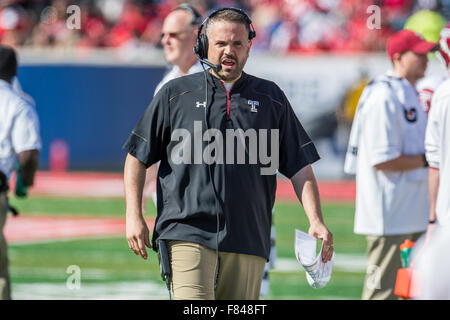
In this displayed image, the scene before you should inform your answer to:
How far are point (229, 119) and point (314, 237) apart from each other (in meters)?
0.74

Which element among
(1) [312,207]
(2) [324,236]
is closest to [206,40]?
(1) [312,207]

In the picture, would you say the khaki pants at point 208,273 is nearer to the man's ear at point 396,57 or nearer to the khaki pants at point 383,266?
the khaki pants at point 383,266

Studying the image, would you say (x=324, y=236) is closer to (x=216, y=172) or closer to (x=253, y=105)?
(x=216, y=172)

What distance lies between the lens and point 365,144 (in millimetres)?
7129

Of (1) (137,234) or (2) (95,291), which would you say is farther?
(2) (95,291)

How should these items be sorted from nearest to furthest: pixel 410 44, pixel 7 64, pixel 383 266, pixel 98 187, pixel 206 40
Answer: pixel 206 40, pixel 383 266, pixel 410 44, pixel 7 64, pixel 98 187

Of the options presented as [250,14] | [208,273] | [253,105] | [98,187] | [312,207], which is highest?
[250,14]

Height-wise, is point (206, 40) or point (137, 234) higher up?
point (206, 40)

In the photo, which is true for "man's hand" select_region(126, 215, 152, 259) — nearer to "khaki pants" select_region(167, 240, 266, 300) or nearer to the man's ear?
"khaki pants" select_region(167, 240, 266, 300)

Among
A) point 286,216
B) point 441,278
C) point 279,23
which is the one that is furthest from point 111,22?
point 441,278

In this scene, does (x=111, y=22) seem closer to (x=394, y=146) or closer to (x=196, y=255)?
(x=394, y=146)

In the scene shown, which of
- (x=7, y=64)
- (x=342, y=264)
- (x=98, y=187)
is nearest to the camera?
(x=7, y=64)

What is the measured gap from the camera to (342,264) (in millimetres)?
10695

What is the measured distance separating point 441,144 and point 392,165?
1393 mm
